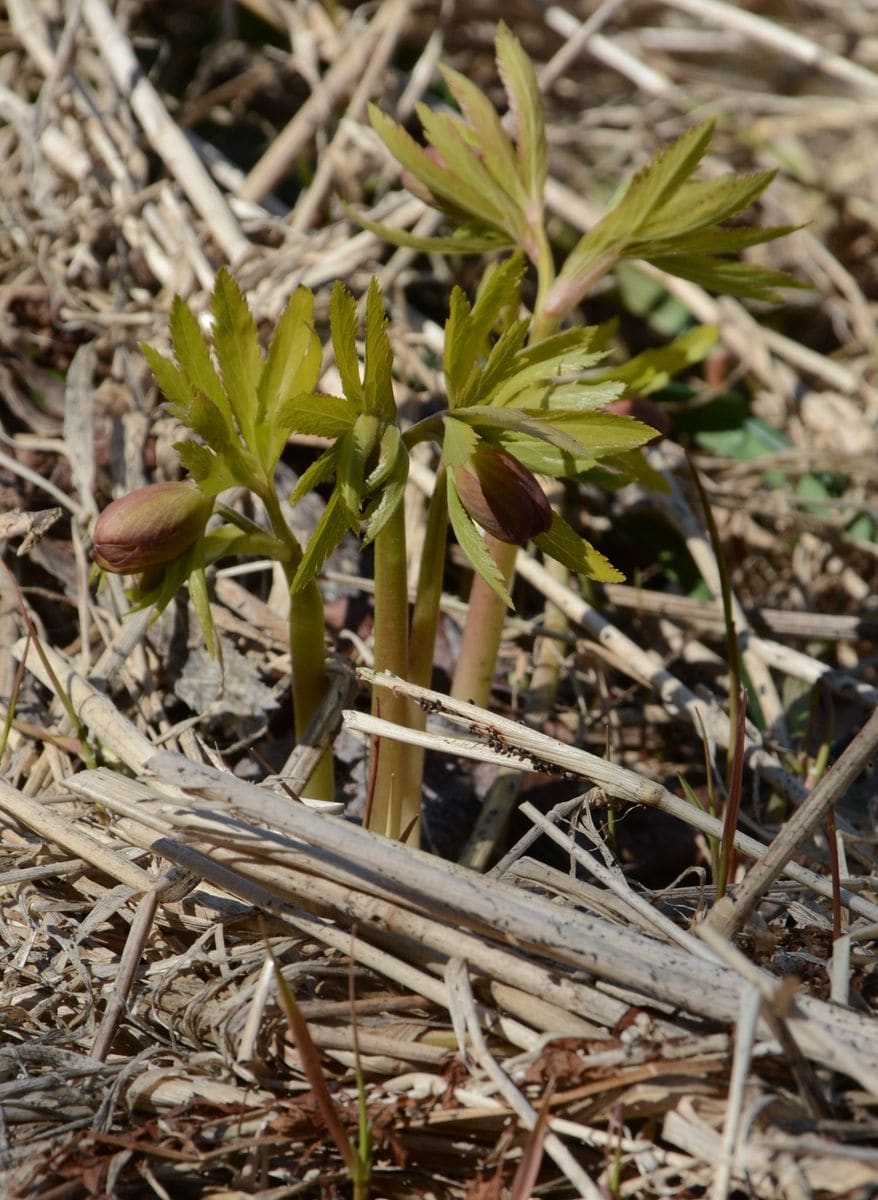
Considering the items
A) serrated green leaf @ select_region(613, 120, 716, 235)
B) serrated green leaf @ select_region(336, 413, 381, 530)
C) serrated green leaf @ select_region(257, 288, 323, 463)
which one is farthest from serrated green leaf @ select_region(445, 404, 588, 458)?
serrated green leaf @ select_region(613, 120, 716, 235)

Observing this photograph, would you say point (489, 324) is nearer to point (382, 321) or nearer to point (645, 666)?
point (382, 321)

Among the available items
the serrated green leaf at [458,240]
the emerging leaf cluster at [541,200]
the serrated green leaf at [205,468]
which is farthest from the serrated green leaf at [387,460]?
the serrated green leaf at [458,240]

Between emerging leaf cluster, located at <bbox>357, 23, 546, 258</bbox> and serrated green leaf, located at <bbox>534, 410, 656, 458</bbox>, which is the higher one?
emerging leaf cluster, located at <bbox>357, 23, 546, 258</bbox>

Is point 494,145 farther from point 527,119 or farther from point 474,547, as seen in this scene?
point 474,547

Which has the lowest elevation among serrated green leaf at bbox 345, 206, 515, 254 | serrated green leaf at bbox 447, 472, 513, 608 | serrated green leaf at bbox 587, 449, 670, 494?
serrated green leaf at bbox 587, 449, 670, 494

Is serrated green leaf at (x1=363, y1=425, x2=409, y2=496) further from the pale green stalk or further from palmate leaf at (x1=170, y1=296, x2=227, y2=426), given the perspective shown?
the pale green stalk
